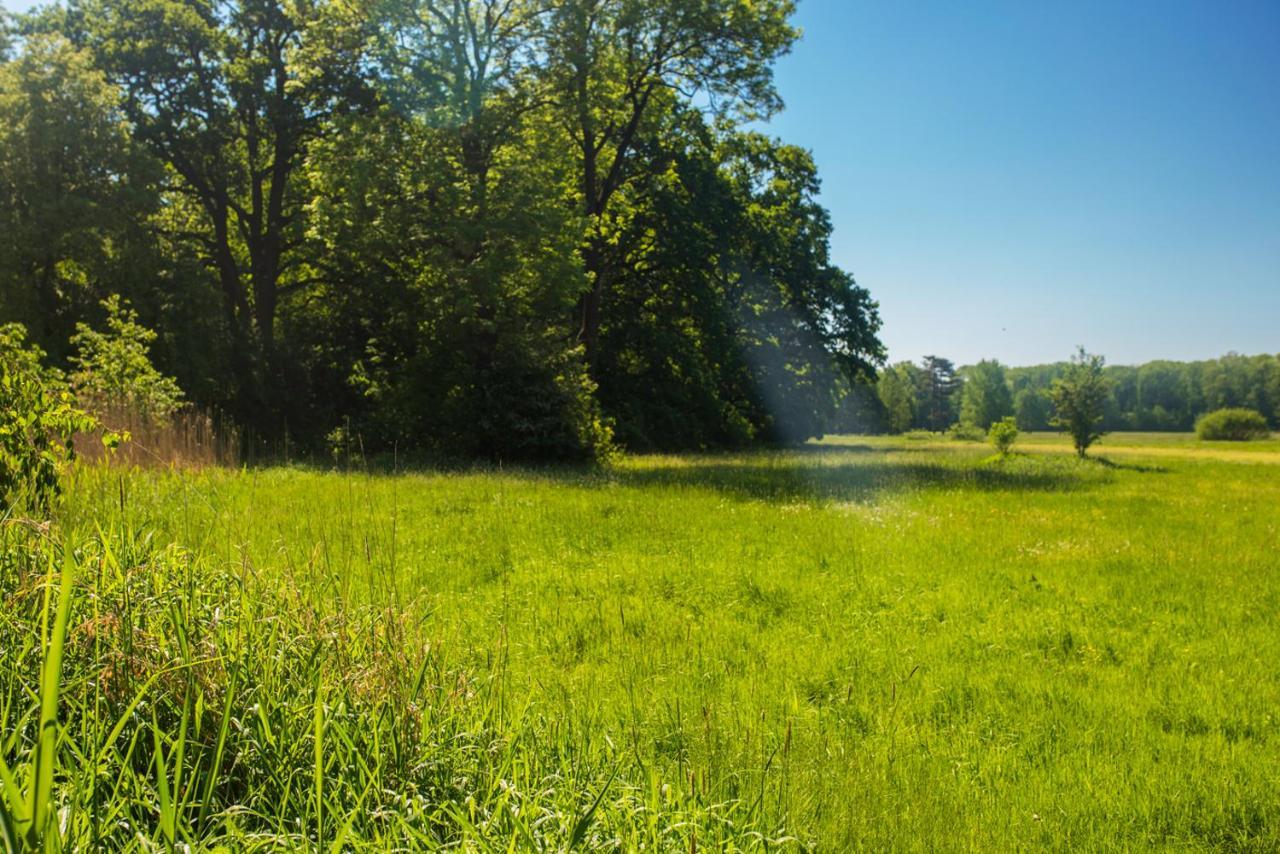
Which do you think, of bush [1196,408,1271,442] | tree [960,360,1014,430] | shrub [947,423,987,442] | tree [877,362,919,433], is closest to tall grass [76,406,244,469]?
shrub [947,423,987,442]

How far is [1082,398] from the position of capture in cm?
2777

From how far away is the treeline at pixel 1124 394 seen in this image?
9725 cm

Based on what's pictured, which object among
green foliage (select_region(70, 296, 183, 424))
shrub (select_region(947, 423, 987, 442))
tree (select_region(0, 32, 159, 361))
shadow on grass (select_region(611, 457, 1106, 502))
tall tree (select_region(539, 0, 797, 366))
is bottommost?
shrub (select_region(947, 423, 987, 442))

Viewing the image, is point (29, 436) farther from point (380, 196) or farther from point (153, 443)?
point (380, 196)

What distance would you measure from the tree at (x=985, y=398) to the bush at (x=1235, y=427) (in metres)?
27.3

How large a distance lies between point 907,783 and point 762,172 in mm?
31439

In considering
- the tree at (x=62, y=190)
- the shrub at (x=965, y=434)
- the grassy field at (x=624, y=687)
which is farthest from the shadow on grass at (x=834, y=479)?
the shrub at (x=965, y=434)

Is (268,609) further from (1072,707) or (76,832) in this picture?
(1072,707)

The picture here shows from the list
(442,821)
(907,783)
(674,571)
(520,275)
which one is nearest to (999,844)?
(907,783)

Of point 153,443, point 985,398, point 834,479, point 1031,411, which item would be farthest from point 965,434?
point 153,443

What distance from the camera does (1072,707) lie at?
14.3ft

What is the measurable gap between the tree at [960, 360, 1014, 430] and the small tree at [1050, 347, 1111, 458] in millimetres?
69591

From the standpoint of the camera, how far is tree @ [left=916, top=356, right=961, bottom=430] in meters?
119

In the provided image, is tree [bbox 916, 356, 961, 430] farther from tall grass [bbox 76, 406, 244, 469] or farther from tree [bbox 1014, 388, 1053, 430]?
tall grass [bbox 76, 406, 244, 469]
